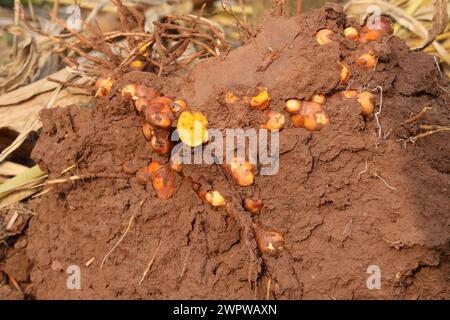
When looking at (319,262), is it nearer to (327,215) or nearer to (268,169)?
(327,215)

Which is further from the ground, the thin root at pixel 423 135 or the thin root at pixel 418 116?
the thin root at pixel 418 116

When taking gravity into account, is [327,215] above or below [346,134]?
below

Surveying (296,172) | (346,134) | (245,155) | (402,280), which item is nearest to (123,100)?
(245,155)

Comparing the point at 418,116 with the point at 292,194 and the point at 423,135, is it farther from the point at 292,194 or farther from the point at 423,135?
the point at 292,194

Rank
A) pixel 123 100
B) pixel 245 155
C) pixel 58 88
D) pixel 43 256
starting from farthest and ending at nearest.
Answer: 1. pixel 58 88
2. pixel 43 256
3. pixel 123 100
4. pixel 245 155

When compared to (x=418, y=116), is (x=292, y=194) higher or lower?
lower

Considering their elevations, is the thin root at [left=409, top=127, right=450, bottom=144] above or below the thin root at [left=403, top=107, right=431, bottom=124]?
below

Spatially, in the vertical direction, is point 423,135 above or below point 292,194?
above

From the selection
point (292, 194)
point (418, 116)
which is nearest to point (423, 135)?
point (418, 116)
